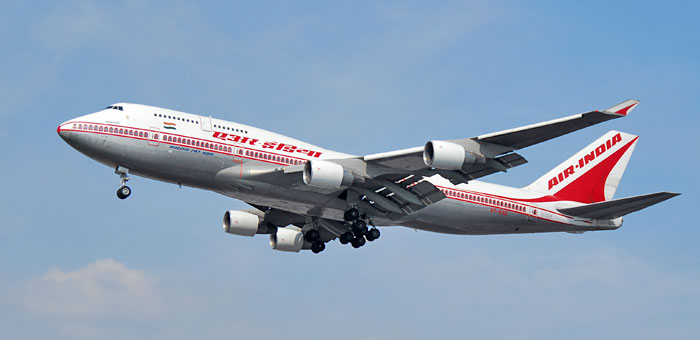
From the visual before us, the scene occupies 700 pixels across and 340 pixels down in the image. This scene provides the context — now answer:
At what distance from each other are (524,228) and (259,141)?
15.0 meters

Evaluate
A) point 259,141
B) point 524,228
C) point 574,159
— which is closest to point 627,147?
point 574,159

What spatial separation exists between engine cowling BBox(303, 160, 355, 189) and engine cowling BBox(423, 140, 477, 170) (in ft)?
14.0

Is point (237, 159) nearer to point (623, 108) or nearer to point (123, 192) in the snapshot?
point (123, 192)

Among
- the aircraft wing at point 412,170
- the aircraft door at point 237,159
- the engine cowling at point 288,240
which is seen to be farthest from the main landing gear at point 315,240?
the aircraft door at point 237,159

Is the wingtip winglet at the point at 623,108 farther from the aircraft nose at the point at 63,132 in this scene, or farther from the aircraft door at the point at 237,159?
the aircraft nose at the point at 63,132

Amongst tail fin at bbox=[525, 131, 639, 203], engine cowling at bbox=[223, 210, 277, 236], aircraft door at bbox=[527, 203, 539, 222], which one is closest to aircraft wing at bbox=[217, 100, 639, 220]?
aircraft door at bbox=[527, 203, 539, 222]

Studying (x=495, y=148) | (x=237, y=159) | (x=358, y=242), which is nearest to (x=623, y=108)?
(x=495, y=148)

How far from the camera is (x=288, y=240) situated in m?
49.3

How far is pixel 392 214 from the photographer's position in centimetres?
4372

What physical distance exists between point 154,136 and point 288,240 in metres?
12.5

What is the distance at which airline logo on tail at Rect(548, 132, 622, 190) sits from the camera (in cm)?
4900

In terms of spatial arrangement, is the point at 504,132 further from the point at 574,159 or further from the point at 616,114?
the point at 574,159

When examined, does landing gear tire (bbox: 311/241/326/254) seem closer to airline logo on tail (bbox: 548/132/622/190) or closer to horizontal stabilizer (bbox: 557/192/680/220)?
airline logo on tail (bbox: 548/132/622/190)

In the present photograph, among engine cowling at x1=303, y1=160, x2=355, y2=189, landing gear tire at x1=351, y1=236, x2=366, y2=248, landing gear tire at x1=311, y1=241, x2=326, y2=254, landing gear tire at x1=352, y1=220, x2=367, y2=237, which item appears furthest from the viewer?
landing gear tire at x1=311, y1=241, x2=326, y2=254
